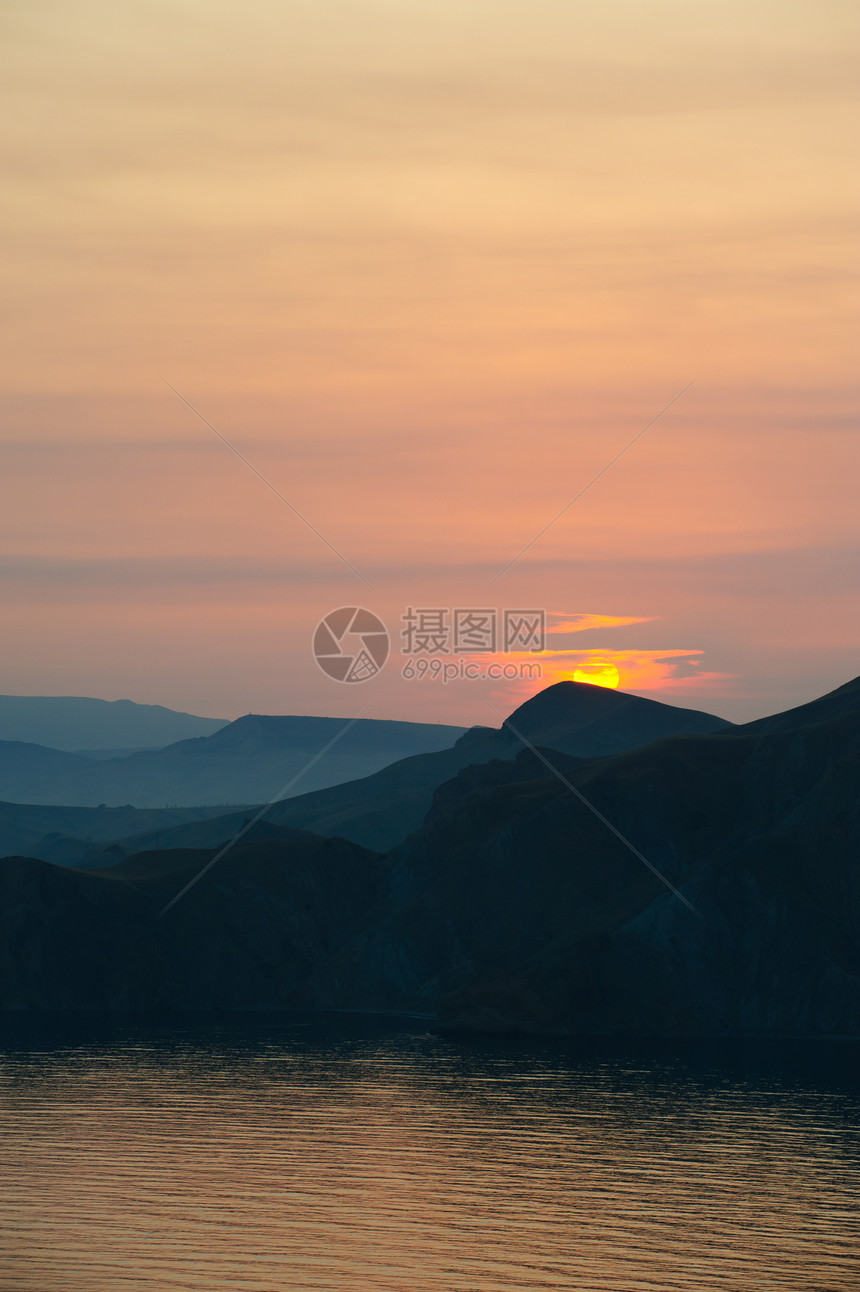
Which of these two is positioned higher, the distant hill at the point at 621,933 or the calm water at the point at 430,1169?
the distant hill at the point at 621,933

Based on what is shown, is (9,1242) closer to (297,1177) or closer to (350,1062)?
(297,1177)

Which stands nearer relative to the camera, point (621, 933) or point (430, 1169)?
point (430, 1169)

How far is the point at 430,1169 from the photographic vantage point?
90.3 metres

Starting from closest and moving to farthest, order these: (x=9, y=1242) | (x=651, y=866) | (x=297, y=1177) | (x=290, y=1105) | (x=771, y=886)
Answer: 1. (x=9, y=1242)
2. (x=297, y=1177)
3. (x=290, y=1105)
4. (x=771, y=886)
5. (x=651, y=866)

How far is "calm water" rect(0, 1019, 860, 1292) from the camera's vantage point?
67.6m

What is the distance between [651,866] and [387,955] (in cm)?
3610

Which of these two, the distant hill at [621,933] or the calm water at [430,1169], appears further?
the distant hill at [621,933]

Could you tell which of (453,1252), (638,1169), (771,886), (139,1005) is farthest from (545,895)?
(453,1252)

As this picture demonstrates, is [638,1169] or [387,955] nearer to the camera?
[638,1169]

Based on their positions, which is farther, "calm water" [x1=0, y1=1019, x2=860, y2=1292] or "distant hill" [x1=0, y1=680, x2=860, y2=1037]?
"distant hill" [x1=0, y1=680, x2=860, y2=1037]

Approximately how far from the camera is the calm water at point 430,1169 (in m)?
67.6

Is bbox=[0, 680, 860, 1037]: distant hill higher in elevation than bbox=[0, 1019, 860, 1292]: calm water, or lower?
higher

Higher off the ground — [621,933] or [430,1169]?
[621,933]

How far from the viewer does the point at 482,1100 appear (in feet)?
383
